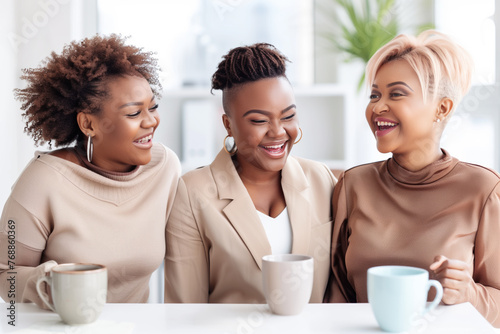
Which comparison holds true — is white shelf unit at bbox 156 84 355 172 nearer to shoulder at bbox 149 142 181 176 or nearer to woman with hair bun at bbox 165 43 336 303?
shoulder at bbox 149 142 181 176

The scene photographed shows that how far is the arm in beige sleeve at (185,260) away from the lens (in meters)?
1.60

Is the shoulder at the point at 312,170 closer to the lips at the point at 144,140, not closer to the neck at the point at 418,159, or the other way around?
the neck at the point at 418,159

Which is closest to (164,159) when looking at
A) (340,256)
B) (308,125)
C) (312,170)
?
(312,170)

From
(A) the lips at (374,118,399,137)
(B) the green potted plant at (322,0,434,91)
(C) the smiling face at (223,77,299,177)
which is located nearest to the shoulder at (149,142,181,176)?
(C) the smiling face at (223,77,299,177)

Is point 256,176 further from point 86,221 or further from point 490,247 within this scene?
point 490,247

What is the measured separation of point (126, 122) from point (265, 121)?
0.41 metres

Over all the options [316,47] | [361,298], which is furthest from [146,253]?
[316,47]

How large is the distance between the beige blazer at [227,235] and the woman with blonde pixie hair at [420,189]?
0.11m

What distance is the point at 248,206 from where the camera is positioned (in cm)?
158

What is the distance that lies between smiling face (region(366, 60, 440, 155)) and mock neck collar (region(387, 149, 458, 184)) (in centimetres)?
4

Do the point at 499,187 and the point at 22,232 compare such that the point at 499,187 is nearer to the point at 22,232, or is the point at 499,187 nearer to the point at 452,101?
the point at 452,101

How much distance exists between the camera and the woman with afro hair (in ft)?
5.15

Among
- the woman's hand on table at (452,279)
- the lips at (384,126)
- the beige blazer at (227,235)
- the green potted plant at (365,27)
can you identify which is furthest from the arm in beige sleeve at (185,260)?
the green potted plant at (365,27)

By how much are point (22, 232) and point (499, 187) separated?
1.28 m
